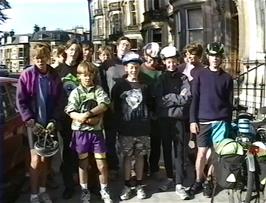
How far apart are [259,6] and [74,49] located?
918 cm

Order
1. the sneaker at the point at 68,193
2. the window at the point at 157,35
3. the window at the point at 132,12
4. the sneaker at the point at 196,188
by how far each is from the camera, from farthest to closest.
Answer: the window at the point at 132,12, the window at the point at 157,35, the sneaker at the point at 196,188, the sneaker at the point at 68,193

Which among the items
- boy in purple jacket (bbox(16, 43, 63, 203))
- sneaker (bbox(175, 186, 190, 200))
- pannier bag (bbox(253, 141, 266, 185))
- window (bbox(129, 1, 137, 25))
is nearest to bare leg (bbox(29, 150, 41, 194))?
boy in purple jacket (bbox(16, 43, 63, 203))

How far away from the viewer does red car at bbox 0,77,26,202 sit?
602 cm

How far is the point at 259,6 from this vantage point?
47.7 ft

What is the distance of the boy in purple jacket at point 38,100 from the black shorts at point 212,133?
180 centimetres

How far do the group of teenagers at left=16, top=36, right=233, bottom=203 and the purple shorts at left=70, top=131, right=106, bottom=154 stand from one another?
0.04ft

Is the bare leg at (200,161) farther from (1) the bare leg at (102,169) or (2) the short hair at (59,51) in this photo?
(2) the short hair at (59,51)

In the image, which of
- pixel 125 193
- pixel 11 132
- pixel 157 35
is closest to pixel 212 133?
pixel 125 193

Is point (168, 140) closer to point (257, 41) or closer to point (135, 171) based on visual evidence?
point (135, 171)

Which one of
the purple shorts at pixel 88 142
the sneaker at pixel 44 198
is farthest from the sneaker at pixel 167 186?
the sneaker at pixel 44 198

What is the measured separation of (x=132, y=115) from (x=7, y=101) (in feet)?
5.29

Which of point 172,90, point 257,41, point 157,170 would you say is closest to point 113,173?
point 157,170

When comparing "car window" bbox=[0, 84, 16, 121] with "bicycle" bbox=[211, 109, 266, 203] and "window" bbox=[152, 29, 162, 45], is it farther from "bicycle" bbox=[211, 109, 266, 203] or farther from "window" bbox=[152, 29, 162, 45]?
"window" bbox=[152, 29, 162, 45]

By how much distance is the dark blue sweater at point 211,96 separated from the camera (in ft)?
20.8
